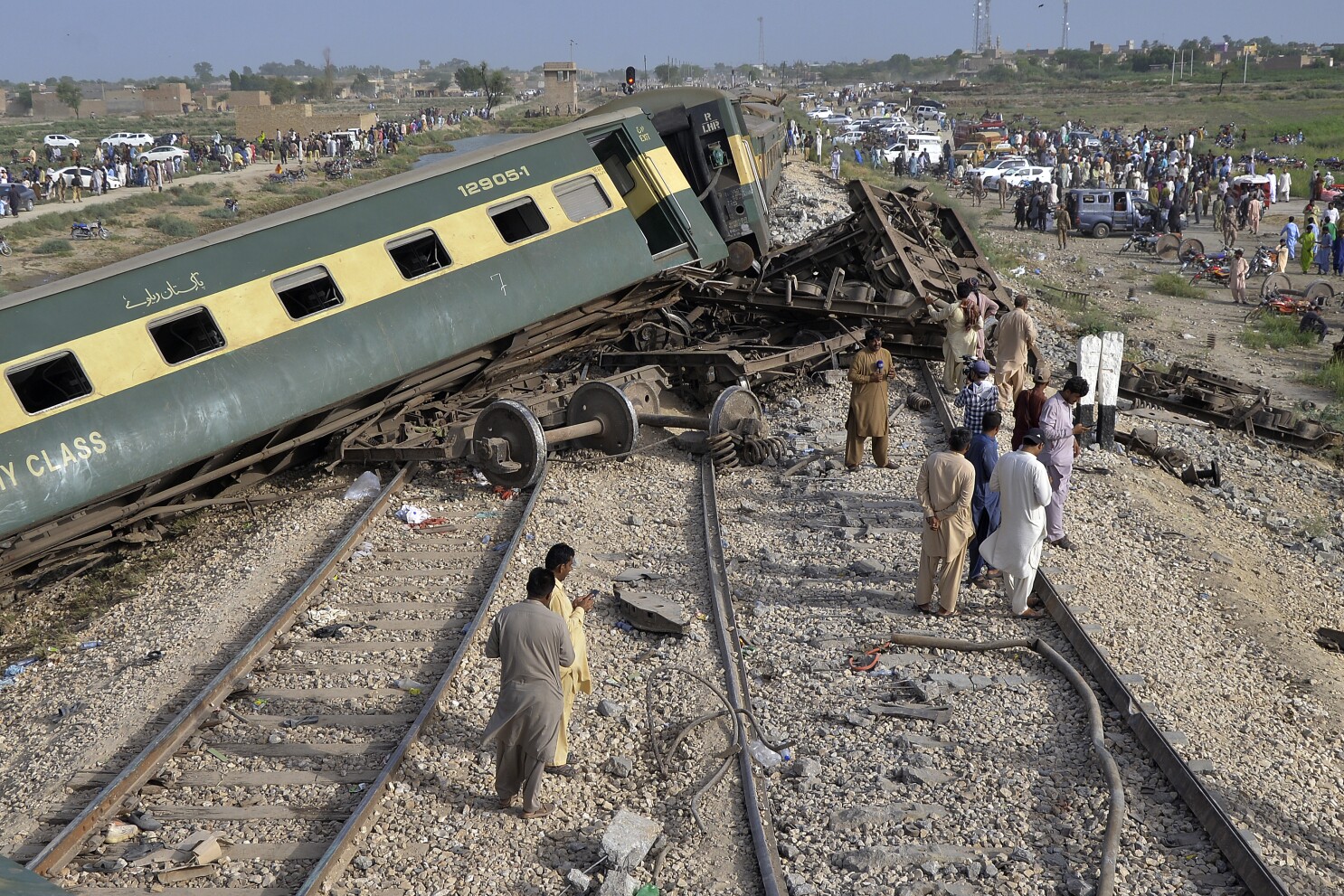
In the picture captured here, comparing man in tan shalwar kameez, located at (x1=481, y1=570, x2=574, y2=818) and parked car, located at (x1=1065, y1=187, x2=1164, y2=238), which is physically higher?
man in tan shalwar kameez, located at (x1=481, y1=570, x2=574, y2=818)

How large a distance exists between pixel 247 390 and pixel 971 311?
8352mm

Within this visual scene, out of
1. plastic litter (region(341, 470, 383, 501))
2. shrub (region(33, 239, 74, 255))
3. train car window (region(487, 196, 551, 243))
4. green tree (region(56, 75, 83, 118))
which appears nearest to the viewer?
plastic litter (region(341, 470, 383, 501))

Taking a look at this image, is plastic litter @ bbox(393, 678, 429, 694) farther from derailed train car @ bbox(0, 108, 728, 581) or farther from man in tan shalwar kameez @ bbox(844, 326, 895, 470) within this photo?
man in tan shalwar kameez @ bbox(844, 326, 895, 470)

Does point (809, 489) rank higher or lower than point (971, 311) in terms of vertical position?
lower

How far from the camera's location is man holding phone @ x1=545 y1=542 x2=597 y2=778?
666 centimetres

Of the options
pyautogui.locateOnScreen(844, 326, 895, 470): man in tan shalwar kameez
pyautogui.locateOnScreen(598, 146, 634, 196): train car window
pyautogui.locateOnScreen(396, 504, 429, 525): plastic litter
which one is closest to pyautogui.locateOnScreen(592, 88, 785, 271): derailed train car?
pyautogui.locateOnScreen(598, 146, 634, 196): train car window

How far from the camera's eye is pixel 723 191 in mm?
16578

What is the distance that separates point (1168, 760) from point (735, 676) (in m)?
2.73

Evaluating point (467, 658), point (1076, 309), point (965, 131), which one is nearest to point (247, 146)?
point (965, 131)

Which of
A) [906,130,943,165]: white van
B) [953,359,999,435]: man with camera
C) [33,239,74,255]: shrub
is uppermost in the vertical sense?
[953,359,999,435]: man with camera

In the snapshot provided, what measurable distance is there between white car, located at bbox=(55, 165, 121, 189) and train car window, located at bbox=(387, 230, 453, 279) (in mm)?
42920

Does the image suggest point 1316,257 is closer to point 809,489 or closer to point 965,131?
point 809,489

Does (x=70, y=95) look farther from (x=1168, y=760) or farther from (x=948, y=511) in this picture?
(x=1168, y=760)

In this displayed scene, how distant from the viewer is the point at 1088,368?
13641mm
